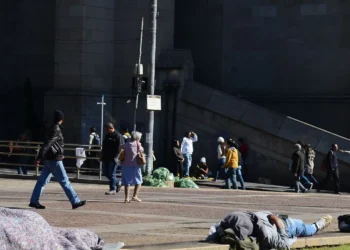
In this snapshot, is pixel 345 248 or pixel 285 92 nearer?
pixel 345 248

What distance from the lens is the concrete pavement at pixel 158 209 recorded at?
522 inches

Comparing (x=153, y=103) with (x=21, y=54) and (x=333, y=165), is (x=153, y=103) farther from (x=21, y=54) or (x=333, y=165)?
(x=21, y=54)

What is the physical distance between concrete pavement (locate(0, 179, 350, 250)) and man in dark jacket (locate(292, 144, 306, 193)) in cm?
377

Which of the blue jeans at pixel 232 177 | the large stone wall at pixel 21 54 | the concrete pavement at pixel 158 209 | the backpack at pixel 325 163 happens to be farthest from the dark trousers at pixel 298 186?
the large stone wall at pixel 21 54

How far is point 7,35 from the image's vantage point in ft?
128

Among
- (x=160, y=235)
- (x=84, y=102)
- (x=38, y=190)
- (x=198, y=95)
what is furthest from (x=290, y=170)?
(x=160, y=235)

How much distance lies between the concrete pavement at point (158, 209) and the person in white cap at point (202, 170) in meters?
6.17

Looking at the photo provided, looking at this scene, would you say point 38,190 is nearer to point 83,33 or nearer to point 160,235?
point 160,235

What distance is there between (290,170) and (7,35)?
13.0 m

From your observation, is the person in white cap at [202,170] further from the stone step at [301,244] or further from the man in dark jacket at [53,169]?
the stone step at [301,244]

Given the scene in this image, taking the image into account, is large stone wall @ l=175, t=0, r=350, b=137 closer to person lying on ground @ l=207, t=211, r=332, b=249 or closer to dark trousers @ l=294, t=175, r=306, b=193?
dark trousers @ l=294, t=175, r=306, b=193

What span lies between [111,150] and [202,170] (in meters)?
11.0

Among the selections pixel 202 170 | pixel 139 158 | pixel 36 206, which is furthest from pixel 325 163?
pixel 36 206

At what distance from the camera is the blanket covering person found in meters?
Result: 8.84
